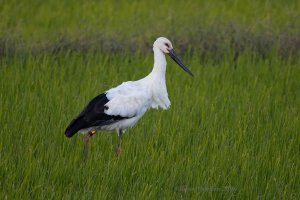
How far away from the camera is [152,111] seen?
23.2 ft

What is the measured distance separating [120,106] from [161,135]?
0.48 m

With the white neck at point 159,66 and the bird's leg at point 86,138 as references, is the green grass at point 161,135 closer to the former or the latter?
the bird's leg at point 86,138

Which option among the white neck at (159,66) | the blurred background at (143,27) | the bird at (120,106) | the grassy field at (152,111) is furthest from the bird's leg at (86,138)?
the blurred background at (143,27)

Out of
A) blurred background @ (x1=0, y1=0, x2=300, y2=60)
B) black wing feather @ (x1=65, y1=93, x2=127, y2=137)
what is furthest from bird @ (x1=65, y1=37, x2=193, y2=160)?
blurred background @ (x1=0, y1=0, x2=300, y2=60)

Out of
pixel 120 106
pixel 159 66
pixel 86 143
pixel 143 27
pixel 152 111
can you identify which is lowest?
pixel 86 143

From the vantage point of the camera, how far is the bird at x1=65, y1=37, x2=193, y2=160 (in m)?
5.79

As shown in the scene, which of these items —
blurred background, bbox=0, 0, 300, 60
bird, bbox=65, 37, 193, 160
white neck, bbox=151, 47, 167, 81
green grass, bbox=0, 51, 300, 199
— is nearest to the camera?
green grass, bbox=0, 51, 300, 199

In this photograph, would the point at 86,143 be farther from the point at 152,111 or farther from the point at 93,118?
the point at 152,111

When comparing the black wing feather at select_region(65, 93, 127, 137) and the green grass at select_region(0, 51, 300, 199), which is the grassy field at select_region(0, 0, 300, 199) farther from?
the black wing feather at select_region(65, 93, 127, 137)

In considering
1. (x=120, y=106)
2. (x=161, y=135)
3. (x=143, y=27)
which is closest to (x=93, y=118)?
(x=120, y=106)

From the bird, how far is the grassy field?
0.17 meters

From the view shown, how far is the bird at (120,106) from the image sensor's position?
5.79 meters

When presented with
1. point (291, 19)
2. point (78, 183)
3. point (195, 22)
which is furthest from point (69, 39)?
point (78, 183)

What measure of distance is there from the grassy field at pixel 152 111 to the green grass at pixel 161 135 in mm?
14
